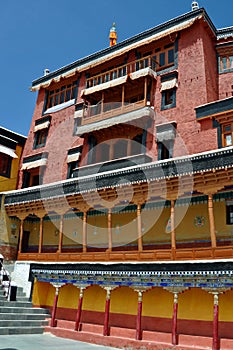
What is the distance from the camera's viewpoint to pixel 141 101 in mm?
20906

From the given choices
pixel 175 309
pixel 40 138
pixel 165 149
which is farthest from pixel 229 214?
pixel 40 138

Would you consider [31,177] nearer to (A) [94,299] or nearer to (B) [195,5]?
(A) [94,299]

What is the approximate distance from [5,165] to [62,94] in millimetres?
6231

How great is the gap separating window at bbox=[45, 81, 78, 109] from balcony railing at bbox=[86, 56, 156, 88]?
5.95ft

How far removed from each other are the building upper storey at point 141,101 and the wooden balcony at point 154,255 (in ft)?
18.4

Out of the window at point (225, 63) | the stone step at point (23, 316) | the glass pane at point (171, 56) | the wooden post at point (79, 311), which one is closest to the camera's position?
the stone step at point (23, 316)

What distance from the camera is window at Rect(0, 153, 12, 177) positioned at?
1008 inches

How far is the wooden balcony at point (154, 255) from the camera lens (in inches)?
529

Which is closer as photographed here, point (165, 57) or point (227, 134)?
point (227, 134)

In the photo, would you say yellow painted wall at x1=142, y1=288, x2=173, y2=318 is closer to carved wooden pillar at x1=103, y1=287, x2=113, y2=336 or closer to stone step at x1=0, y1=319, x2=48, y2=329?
carved wooden pillar at x1=103, y1=287, x2=113, y2=336

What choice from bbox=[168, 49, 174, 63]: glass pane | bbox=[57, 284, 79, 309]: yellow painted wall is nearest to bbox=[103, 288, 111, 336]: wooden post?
bbox=[57, 284, 79, 309]: yellow painted wall

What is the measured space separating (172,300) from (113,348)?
109 inches

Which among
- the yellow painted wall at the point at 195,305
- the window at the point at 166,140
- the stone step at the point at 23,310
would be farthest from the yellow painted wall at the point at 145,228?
the stone step at the point at 23,310

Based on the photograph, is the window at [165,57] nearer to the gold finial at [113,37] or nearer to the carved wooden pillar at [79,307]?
the gold finial at [113,37]
